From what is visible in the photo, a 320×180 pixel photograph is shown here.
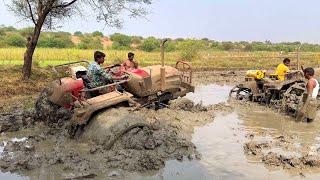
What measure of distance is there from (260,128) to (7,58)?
A: 22675mm

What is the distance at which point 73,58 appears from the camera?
1410 inches

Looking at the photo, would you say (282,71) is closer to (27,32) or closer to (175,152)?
(175,152)

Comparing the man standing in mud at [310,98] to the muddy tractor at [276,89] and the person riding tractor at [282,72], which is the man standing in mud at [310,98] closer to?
the muddy tractor at [276,89]

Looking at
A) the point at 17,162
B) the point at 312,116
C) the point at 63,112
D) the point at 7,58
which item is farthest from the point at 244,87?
the point at 7,58

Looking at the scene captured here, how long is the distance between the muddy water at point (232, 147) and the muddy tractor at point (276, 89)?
1.63 feet

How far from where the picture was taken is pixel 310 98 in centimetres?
1310

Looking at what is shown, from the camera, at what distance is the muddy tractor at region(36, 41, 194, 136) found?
10.2 metres

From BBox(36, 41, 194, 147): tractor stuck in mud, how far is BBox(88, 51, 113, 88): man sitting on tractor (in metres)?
0.14

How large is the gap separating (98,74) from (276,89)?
22.7 ft

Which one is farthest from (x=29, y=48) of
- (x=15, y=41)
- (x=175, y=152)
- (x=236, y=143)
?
(x=15, y=41)

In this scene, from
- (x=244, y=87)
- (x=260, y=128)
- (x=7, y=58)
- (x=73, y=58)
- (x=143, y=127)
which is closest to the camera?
(x=143, y=127)

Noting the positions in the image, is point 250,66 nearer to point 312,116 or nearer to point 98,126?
point 312,116

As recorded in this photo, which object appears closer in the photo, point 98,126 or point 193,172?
point 193,172

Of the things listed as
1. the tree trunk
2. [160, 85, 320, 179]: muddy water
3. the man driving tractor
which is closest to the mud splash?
[160, 85, 320, 179]: muddy water
